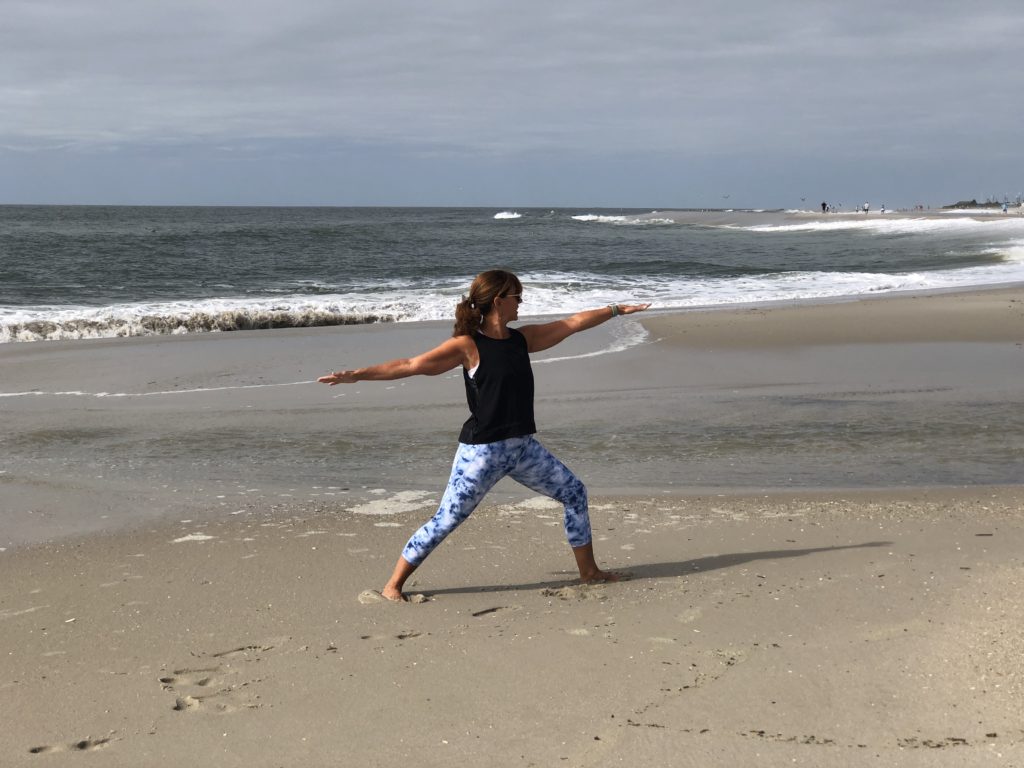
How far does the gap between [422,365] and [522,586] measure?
1.27m

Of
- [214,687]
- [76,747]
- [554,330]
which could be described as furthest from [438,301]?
[76,747]

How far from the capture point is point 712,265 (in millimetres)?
37375

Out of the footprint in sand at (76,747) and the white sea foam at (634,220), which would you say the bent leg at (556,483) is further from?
the white sea foam at (634,220)

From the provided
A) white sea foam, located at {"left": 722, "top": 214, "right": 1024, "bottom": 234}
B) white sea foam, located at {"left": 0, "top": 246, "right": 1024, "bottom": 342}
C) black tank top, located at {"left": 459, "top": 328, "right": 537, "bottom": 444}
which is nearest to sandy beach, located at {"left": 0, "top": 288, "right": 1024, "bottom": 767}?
black tank top, located at {"left": 459, "top": 328, "right": 537, "bottom": 444}

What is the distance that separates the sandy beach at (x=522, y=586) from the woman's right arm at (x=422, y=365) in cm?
105

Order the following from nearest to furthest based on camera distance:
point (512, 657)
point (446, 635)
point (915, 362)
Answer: point (512, 657), point (446, 635), point (915, 362)

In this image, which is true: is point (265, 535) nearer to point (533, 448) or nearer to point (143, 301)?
point (533, 448)

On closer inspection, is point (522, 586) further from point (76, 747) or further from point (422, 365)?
point (76, 747)

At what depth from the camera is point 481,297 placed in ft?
15.2

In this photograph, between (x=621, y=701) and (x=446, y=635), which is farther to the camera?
(x=446, y=635)

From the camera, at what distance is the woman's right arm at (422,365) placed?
14.9 feet

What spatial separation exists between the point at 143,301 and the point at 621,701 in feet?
79.3

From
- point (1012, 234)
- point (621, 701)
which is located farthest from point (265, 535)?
point (1012, 234)

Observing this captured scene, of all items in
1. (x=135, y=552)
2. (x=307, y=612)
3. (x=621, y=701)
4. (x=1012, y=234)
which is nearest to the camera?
(x=621, y=701)
